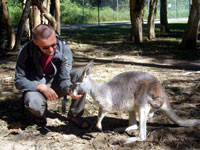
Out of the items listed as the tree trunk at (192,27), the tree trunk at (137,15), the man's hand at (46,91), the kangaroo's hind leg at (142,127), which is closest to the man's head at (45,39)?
the man's hand at (46,91)

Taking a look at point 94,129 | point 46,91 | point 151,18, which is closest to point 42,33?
point 46,91

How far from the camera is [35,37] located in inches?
94.3

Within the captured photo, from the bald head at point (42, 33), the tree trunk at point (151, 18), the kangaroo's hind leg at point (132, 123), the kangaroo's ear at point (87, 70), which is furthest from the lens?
the tree trunk at point (151, 18)

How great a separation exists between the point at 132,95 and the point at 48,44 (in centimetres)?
90

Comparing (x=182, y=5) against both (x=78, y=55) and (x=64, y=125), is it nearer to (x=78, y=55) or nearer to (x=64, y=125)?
(x=78, y=55)

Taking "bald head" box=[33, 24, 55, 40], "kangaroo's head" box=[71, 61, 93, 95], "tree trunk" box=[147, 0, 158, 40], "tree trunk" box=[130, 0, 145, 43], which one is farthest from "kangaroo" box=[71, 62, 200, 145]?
"tree trunk" box=[147, 0, 158, 40]

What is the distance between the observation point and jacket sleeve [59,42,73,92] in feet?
8.81

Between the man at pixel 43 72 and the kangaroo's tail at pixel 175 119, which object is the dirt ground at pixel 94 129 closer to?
the kangaroo's tail at pixel 175 119

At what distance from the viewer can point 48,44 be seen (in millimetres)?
2391

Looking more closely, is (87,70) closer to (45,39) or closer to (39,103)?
(45,39)

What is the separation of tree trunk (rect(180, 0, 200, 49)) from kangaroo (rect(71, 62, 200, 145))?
173 inches

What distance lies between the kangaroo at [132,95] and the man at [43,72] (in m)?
0.17

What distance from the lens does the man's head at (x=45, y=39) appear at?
2.36 meters

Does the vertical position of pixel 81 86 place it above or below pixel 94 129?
above
